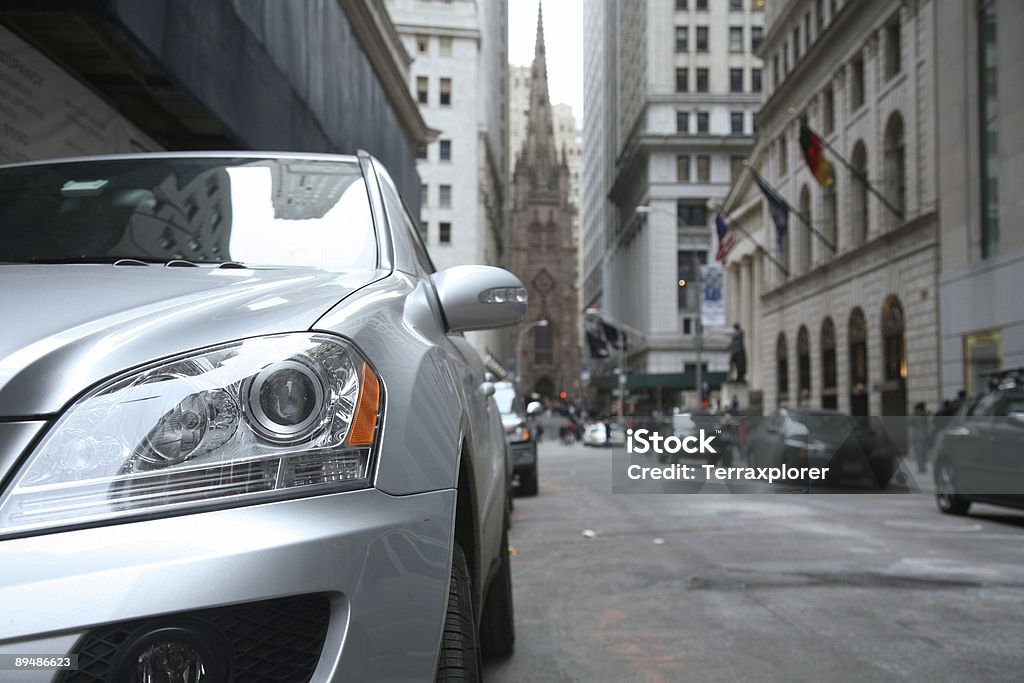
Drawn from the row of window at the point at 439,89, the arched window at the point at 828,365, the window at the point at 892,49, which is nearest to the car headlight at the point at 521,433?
the window at the point at 892,49

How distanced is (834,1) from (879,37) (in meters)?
4.38

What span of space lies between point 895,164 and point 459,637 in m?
33.9

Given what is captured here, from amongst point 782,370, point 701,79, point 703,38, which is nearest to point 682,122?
point 701,79

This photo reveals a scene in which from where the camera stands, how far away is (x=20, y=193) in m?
3.53

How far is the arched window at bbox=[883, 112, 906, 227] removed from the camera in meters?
32.7

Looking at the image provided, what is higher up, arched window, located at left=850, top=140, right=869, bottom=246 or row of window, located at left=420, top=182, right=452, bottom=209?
row of window, located at left=420, top=182, right=452, bottom=209

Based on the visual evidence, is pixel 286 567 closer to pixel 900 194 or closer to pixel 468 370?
pixel 468 370

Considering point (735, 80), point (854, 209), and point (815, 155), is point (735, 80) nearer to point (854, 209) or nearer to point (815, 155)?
point (854, 209)

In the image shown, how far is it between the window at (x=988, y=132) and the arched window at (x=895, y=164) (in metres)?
6.02

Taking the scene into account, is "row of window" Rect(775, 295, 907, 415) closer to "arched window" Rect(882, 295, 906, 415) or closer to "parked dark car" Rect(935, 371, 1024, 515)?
"arched window" Rect(882, 295, 906, 415)

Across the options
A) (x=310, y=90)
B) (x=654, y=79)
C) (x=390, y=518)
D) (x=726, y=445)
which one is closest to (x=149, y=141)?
(x=310, y=90)

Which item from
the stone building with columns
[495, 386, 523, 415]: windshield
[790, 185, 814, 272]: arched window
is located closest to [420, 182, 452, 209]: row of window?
the stone building with columns

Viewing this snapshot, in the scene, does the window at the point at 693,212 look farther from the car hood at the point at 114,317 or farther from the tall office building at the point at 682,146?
the car hood at the point at 114,317

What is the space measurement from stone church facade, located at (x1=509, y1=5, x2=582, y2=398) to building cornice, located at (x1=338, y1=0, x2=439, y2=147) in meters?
112
